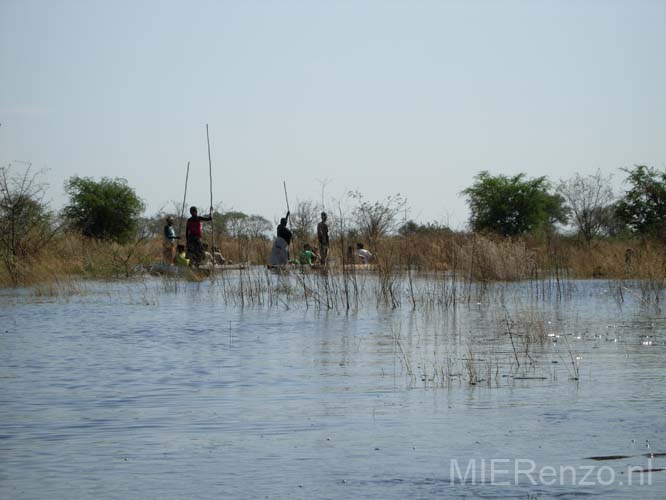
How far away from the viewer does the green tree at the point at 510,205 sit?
47.6 meters

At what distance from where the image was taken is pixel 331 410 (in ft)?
25.8

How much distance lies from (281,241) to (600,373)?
15646 millimetres

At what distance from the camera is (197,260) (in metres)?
26.8

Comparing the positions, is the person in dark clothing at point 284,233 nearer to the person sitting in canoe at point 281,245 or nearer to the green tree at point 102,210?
the person sitting in canoe at point 281,245

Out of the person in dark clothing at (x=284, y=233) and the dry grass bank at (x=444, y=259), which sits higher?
the person in dark clothing at (x=284, y=233)

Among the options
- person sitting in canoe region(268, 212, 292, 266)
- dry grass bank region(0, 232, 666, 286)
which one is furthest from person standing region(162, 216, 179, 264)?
person sitting in canoe region(268, 212, 292, 266)

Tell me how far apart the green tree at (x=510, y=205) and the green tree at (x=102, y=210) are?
16711 millimetres

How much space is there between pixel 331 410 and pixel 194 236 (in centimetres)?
1891

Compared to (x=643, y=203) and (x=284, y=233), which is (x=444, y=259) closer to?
(x=284, y=233)

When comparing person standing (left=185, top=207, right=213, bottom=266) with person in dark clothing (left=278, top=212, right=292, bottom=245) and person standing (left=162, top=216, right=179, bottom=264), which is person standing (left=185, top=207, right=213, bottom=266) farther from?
person in dark clothing (left=278, top=212, right=292, bottom=245)

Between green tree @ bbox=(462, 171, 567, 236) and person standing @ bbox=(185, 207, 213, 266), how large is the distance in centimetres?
2341

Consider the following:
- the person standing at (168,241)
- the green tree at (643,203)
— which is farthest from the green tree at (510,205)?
the person standing at (168,241)

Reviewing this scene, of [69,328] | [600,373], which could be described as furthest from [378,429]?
[69,328]

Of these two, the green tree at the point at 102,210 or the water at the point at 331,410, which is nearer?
the water at the point at 331,410
